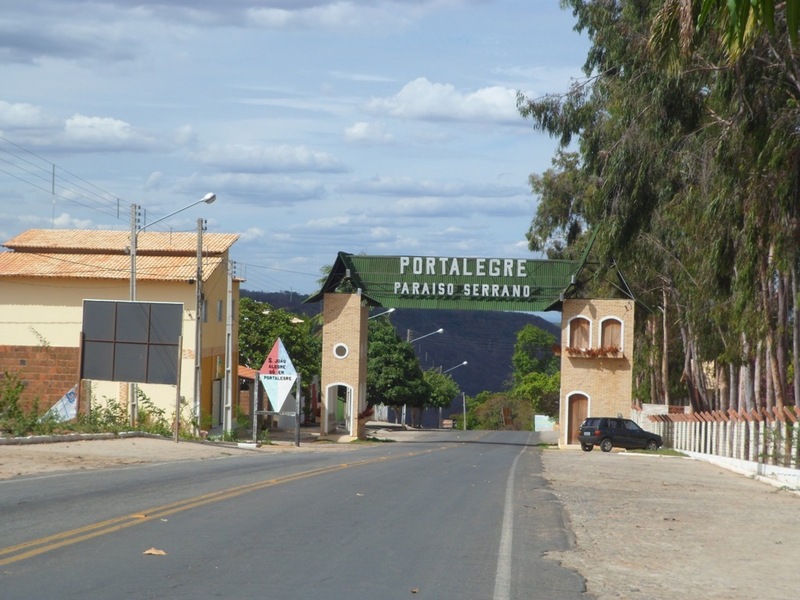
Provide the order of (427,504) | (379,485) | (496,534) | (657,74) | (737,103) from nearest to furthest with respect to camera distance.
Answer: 1. (496,534)
2. (427,504)
3. (379,485)
4. (737,103)
5. (657,74)

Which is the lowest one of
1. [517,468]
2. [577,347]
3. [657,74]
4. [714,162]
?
[517,468]

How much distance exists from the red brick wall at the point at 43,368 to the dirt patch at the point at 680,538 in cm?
2955

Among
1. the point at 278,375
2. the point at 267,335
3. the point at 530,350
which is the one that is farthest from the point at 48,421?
the point at 530,350

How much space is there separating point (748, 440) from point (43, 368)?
31504 millimetres

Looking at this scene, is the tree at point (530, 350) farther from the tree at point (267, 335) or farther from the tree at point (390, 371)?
the tree at point (267, 335)

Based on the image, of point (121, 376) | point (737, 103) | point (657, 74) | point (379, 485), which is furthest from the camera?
point (121, 376)

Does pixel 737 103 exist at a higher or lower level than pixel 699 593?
higher

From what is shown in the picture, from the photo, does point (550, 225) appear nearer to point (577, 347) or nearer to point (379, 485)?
point (577, 347)

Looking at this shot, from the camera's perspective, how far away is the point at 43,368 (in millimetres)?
46125

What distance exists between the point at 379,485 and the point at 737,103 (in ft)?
35.7

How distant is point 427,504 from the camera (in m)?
14.5

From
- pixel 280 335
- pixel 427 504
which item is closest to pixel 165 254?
pixel 280 335

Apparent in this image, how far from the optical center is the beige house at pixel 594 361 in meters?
48.1

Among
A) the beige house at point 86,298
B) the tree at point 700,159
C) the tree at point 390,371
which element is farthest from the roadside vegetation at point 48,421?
the tree at point 390,371
